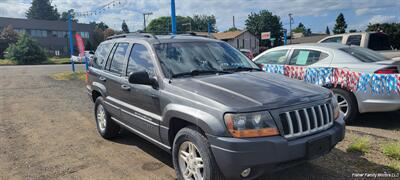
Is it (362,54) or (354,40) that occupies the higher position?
(354,40)

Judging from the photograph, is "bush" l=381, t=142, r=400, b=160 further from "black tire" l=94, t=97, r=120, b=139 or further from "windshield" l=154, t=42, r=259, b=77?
"black tire" l=94, t=97, r=120, b=139

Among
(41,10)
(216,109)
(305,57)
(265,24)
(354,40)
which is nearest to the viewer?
(216,109)

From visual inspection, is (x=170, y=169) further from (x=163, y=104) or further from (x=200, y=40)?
(x=200, y=40)

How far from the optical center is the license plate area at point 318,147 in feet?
10.6

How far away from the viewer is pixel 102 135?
19.3ft

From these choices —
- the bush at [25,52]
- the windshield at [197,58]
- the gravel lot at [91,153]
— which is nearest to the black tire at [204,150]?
the windshield at [197,58]

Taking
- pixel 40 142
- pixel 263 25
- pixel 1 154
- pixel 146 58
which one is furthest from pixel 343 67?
pixel 263 25

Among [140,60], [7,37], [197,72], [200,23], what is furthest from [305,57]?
[200,23]

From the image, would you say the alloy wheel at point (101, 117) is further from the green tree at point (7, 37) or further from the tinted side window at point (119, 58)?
the green tree at point (7, 37)

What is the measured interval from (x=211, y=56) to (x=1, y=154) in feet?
11.9

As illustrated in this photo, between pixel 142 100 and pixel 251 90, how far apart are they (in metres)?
1.53

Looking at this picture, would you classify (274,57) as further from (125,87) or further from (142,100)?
(142,100)

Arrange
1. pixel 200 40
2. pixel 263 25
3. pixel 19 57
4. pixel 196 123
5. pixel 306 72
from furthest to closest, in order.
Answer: pixel 263 25
pixel 19 57
pixel 306 72
pixel 200 40
pixel 196 123

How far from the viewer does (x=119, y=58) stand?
513cm
